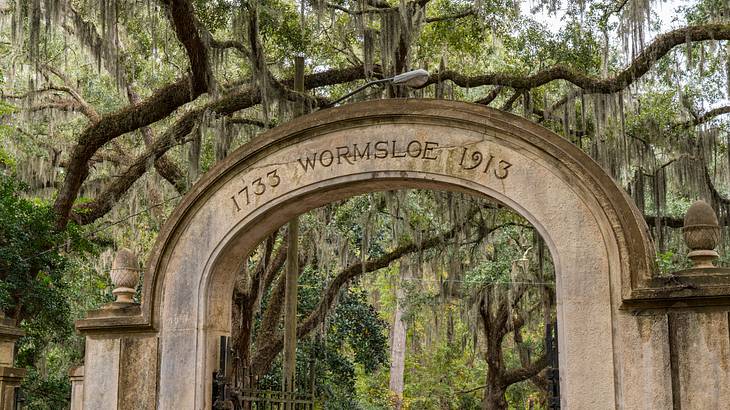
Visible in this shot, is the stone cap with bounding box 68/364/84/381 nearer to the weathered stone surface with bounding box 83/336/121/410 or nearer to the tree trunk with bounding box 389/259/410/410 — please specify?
the weathered stone surface with bounding box 83/336/121/410

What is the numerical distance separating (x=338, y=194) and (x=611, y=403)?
2.87 meters

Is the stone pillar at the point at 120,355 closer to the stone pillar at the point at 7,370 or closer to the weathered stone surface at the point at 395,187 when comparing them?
the weathered stone surface at the point at 395,187

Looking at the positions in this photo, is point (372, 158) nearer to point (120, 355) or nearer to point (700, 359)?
point (120, 355)

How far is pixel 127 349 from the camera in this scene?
8.21 metres

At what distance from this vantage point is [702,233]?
22.6 feet

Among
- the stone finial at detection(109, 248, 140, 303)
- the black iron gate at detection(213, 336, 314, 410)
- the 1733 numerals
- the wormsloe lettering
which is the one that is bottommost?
the black iron gate at detection(213, 336, 314, 410)

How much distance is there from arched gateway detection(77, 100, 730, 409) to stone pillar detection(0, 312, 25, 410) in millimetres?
1374

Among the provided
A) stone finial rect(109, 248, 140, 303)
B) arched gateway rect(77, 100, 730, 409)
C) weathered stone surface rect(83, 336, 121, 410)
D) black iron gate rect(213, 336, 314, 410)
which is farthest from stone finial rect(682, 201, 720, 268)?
weathered stone surface rect(83, 336, 121, 410)

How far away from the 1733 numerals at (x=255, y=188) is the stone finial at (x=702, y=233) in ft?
10.9

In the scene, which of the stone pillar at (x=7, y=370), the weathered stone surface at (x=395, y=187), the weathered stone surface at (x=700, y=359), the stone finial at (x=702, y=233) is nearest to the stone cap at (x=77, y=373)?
the stone pillar at (x=7, y=370)

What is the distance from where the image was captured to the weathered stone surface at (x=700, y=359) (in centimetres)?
667

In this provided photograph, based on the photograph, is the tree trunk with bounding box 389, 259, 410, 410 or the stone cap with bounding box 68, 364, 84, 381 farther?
the tree trunk with bounding box 389, 259, 410, 410

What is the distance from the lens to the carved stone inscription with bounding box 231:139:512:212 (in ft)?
24.5

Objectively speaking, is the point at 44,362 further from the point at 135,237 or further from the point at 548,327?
the point at 548,327
